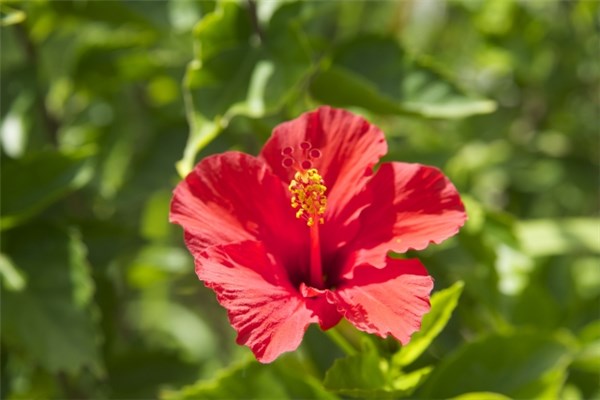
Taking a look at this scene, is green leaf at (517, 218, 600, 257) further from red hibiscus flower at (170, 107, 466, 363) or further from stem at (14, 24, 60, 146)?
stem at (14, 24, 60, 146)

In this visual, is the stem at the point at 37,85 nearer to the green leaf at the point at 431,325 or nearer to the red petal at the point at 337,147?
the red petal at the point at 337,147

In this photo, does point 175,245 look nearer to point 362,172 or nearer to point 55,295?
point 55,295

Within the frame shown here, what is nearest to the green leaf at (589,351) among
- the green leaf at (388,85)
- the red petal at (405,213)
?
the green leaf at (388,85)

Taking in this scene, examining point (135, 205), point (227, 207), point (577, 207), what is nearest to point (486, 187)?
point (577, 207)

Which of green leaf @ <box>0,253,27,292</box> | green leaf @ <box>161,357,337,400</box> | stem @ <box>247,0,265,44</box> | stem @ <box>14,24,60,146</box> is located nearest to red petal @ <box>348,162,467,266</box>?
green leaf @ <box>161,357,337,400</box>

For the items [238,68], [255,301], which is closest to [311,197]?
[255,301]

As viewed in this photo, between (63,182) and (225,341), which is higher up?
(63,182)
